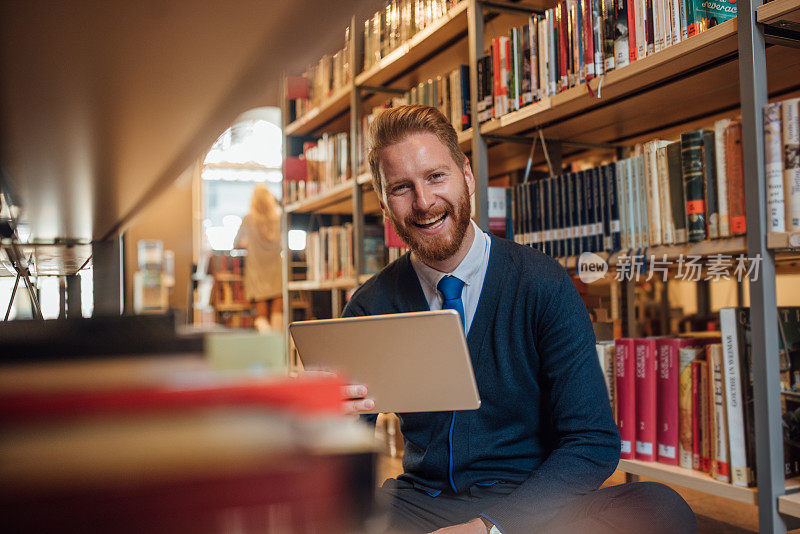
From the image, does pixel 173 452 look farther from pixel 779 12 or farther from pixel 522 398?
pixel 779 12

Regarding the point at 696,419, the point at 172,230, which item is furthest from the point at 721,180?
the point at 172,230

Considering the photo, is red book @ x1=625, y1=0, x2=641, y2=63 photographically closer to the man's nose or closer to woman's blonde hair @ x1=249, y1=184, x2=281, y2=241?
the man's nose

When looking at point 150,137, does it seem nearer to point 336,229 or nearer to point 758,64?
point 758,64

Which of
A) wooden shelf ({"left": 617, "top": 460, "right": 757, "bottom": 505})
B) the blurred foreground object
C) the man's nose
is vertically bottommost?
wooden shelf ({"left": 617, "top": 460, "right": 757, "bottom": 505})

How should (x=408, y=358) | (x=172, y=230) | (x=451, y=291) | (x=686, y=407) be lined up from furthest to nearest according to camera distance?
(x=686, y=407), (x=451, y=291), (x=408, y=358), (x=172, y=230)

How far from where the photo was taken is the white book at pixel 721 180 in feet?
4.46

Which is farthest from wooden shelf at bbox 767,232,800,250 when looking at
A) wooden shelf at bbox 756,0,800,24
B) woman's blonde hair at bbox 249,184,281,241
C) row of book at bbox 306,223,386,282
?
woman's blonde hair at bbox 249,184,281,241

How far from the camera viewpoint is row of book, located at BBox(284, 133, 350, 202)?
3.25m

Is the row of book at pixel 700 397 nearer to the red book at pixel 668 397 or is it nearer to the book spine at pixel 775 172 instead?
the red book at pixel 668 397

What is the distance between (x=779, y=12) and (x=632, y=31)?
0.40m

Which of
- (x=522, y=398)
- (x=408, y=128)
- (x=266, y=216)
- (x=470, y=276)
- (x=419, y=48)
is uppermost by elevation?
(x=419, y=48)

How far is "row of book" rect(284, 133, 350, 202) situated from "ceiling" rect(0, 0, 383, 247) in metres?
2.89

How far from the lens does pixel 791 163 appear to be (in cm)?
119

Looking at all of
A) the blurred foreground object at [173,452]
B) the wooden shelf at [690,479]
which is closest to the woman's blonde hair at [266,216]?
the wooden shelf at [690,479]
